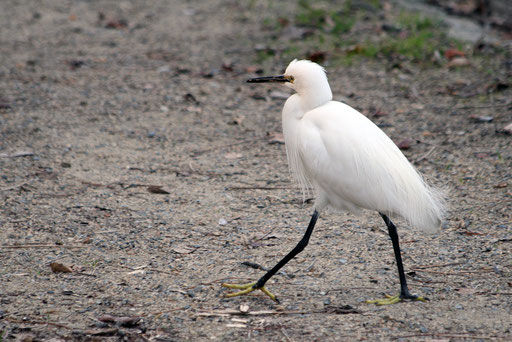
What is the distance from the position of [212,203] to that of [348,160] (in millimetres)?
1447

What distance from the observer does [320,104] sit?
3.33 metres

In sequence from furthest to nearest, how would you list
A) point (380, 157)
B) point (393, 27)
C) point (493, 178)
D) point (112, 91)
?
point (393, 27), point (112, 91), point (493, 178), point (380, 157)

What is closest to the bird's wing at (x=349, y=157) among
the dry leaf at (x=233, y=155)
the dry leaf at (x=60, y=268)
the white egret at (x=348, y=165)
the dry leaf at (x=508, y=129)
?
the white egret at (x=348, y=165)

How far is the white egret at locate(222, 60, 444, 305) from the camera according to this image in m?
3.16

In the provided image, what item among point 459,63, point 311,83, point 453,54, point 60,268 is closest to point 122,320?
point 60,268

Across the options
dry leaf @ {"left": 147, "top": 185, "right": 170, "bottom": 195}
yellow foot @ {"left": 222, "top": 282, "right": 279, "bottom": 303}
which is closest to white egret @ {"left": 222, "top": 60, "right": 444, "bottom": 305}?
yellow foot @ {"left": 222, "top": 282, "right": 279, "bottom": 303}

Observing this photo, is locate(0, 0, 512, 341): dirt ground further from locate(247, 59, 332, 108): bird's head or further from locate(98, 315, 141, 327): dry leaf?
locate(247, 59, 332, 108): bird's head

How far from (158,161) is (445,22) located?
502 centimetres

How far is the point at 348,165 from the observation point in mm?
3158

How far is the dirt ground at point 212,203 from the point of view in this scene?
117 inches

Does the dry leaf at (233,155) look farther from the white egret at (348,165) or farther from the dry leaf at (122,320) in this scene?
the dry leaf at (122,320)

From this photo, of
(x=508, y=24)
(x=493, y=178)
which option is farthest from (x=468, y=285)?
(x=508, y=24)

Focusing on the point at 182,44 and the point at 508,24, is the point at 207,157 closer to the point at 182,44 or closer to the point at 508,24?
the point at 182,44

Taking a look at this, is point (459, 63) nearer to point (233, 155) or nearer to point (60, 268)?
point (233, 155)
